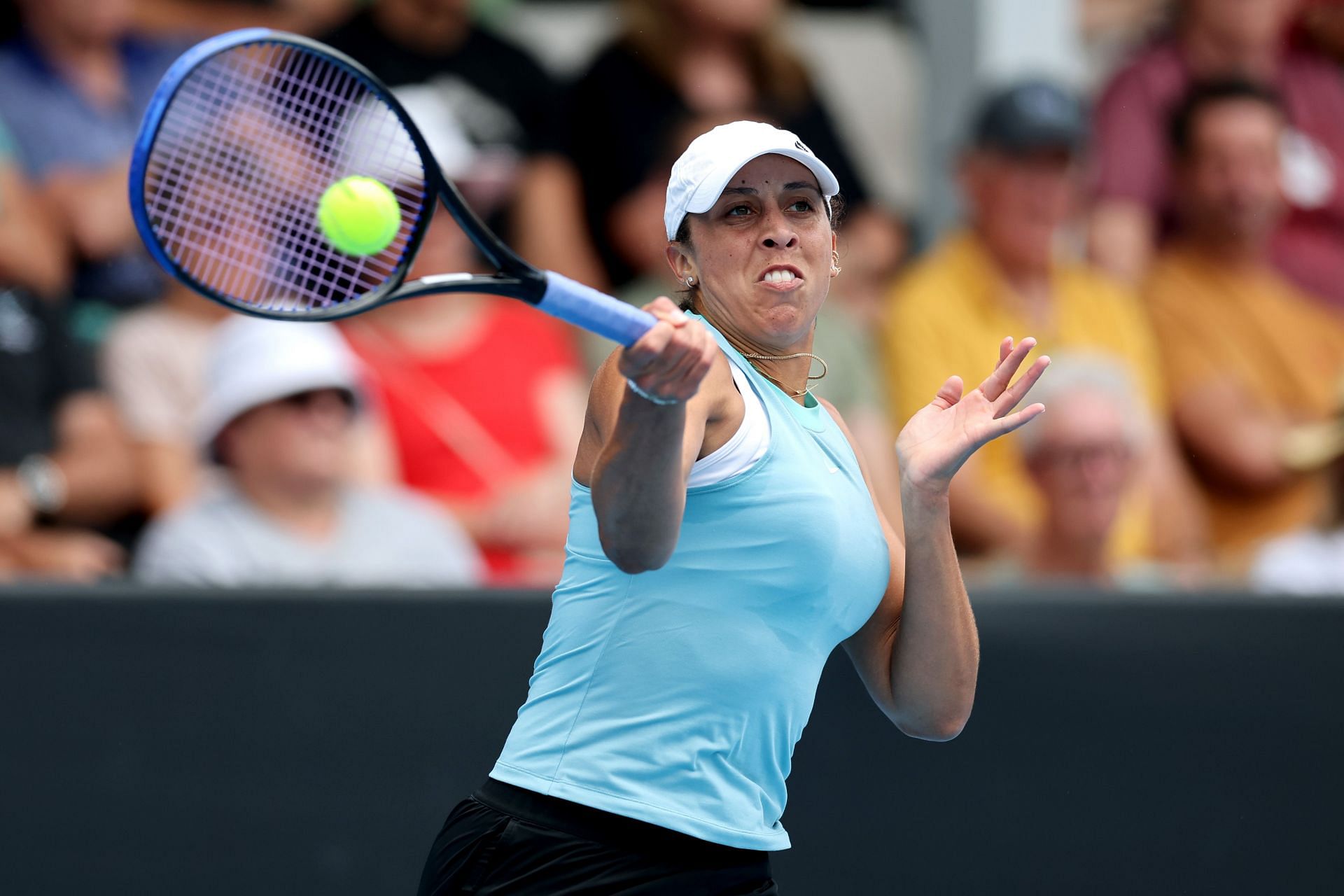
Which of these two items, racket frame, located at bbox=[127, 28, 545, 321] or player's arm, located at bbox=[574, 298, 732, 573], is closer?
player's arm, located at bbox=[574, 298, 732, 573]

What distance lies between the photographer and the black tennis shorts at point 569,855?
236 cm

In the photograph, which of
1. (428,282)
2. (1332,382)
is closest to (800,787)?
(428,282)

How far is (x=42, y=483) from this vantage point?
4.45 m

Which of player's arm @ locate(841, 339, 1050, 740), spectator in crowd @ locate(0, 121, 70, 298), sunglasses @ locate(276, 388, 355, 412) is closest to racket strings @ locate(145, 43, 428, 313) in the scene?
sunglasses @ locate(276, 388, 355, 412)

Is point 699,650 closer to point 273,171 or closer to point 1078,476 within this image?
point 273,171

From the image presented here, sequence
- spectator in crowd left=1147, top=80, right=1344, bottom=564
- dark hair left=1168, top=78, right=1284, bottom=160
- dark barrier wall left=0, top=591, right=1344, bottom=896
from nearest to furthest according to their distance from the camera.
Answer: dark barrier wall left=0, top=591, right=1344, bottom=896, spectator in crowd left=1147, top=80, right=1344, bottom=564, dark hair left=1168, top=78, right=1284, bottom=160

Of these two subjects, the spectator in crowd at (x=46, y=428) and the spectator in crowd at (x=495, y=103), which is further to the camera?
the spectator in crowd at (x=495, y=103)

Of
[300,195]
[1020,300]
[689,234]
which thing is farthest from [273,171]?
[1020,300]

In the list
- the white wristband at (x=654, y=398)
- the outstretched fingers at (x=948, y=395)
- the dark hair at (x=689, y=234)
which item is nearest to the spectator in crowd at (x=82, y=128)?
the dark hair at (x=689, y=234)

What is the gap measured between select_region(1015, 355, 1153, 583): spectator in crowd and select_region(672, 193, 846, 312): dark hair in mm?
2175

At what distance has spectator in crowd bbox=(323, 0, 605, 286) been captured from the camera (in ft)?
17.6

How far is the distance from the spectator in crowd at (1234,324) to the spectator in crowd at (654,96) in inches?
45.2

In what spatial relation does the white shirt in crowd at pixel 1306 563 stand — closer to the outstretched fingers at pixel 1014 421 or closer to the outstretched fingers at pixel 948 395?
the outstretched fingers at pixel 948 395

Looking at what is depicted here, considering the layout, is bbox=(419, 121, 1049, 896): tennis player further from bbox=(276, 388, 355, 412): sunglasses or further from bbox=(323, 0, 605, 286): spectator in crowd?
bbox=(323, 0, 605, 286): spectator in crowd
